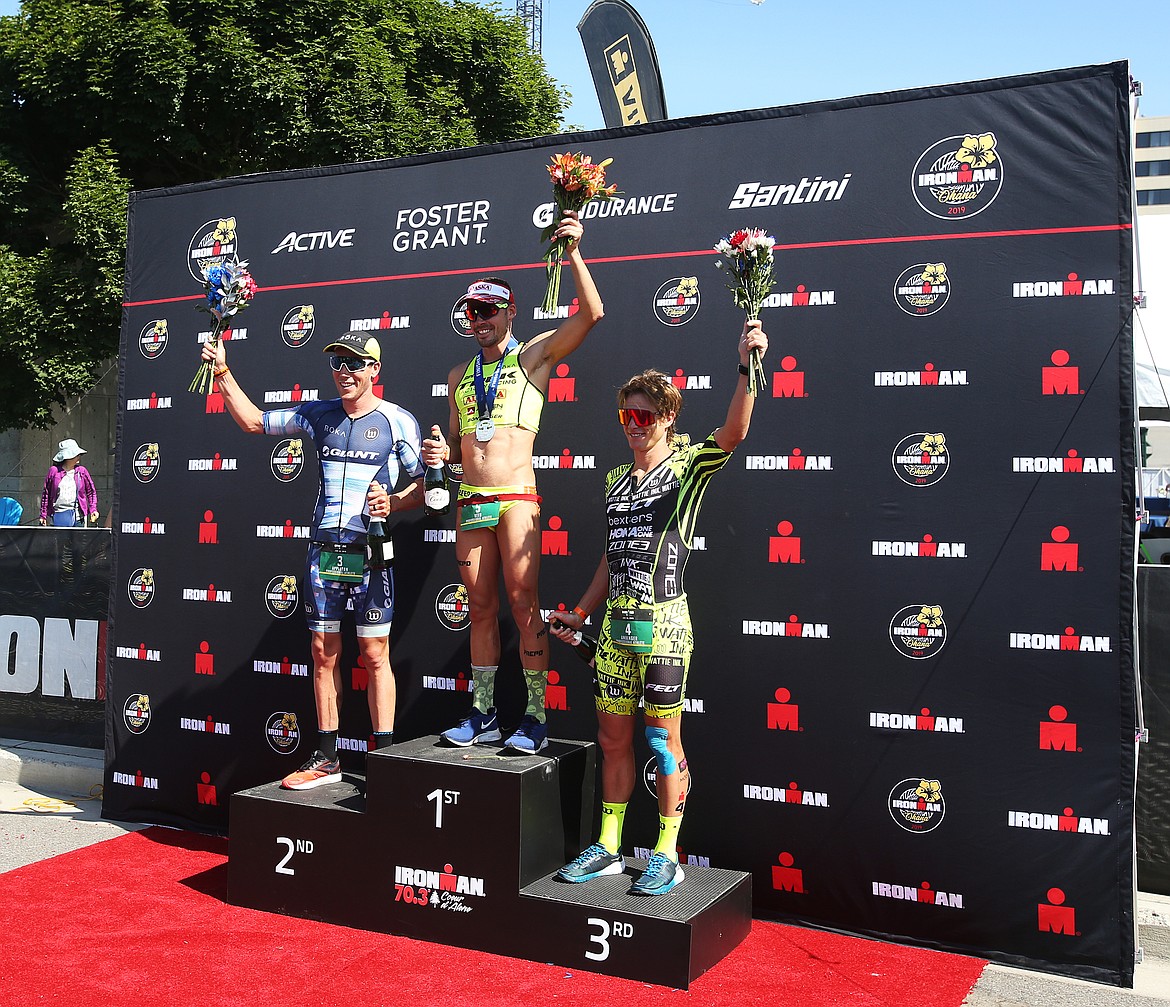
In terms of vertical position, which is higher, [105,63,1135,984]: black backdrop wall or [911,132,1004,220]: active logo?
[911,132,1004,220]: active logo

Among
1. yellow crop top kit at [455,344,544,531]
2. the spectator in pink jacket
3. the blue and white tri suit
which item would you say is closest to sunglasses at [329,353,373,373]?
the blue and white tri suit

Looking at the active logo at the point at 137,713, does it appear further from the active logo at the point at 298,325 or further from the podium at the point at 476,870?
the active logo at the point at 298,325

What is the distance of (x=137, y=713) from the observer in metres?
5.82

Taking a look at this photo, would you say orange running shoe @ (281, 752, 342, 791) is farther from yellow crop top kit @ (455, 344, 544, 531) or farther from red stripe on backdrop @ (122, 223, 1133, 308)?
red stripe on backdrop @ (122, 223, 1133, 308)

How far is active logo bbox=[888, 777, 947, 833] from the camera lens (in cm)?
411

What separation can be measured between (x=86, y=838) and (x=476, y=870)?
2.50m

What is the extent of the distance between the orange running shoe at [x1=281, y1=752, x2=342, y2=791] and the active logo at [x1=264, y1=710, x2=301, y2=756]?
2.13ft

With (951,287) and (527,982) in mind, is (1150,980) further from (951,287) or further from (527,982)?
(951,287)

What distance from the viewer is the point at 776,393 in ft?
14.6

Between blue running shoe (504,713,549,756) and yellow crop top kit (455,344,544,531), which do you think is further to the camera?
yellow crop top kit (455,344,544,531)

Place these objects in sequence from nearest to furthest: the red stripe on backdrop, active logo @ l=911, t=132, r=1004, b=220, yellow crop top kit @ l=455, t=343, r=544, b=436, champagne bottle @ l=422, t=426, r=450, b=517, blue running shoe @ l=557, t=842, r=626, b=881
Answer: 1. blue running shoe @ l=557, t=842, r=626, b=881
2. the red stripe on backdrop
3. active logo @ l=911, t=132, r=1004, b=220
4. champagne bottle @ l=422, t=426, r=450, b=517
5. yellow crop top kit @ l=455, t=343, r=544, b=436

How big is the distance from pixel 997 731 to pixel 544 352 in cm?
222

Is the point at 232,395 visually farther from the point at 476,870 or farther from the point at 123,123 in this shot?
the point at 123,123

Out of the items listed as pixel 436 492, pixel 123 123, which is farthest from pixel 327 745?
pixel 123 123
